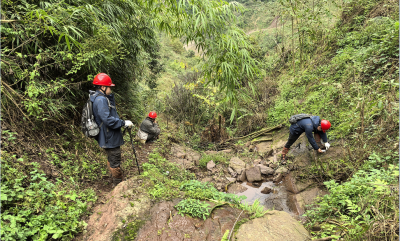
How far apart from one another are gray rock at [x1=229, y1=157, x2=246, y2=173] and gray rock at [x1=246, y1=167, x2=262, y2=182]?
0.36 m

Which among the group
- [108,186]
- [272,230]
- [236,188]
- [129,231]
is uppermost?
[129,231]

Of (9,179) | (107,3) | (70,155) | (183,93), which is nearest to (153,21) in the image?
(107,3)

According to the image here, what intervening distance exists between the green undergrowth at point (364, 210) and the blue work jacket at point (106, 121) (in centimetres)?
304

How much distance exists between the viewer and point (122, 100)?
5.11 m

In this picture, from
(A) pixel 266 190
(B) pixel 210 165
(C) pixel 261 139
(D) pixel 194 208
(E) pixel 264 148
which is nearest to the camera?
(D) pixel 194 208

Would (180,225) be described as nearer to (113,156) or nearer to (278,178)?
(113,156)

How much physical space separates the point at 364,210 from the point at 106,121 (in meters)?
3.45

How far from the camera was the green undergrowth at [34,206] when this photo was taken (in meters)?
1.85

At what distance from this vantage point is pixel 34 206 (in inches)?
80.0

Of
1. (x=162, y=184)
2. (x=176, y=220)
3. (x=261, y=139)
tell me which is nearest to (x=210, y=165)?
(x=261, y=139)

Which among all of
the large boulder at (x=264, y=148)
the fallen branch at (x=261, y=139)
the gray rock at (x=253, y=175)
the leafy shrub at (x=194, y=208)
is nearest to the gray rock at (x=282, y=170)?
the gray rock at (x=253, y=175)

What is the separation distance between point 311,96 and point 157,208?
5.63 meters

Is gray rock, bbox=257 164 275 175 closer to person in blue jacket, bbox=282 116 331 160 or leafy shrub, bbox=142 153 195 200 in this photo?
person in blue jacket, bbox=282 116 331 160

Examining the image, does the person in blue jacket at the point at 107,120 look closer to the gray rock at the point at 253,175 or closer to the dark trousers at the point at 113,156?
the dark trousers at the point at 113,156
